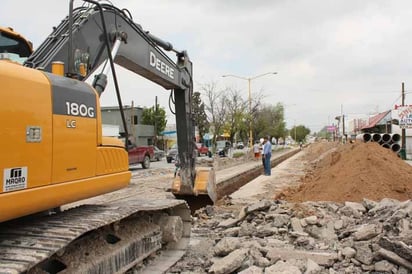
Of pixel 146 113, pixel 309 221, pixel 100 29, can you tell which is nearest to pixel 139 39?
pixel 100 29

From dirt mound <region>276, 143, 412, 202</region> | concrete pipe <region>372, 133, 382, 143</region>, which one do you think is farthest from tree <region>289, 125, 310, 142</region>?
dirt mound <region>276, 143, 412, 202</region>

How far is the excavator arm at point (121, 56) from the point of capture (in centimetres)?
477

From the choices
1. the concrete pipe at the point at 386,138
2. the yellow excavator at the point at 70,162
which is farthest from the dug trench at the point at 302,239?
the concrete pipe at the point at 386,138

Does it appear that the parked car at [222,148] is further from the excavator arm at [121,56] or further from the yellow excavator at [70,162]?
the yellow excavator at [70,162]

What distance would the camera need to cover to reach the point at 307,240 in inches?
287

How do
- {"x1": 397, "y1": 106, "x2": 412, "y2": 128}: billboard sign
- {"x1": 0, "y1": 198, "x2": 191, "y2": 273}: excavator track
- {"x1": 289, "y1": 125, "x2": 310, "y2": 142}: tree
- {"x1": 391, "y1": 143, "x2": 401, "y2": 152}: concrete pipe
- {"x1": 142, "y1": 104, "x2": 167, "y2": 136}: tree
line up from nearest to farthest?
1. {"x1": 0, "y1": 198, "x2": 191, "y2": 273}: excavator track
2. {"x1": 391, "y1": 143, "x2": 401, "y2": 152}: concrete pipe
3. {"x1": 397, "y1": 106, "x2": 412, "y2": 128}: billboard sign
4. {"x1": 142, "y1": 104, "x2": 167, "y2": 136}: tree
5. {"x1": 289, "y1": 125, "x2": 310, "y2": 142}: tree

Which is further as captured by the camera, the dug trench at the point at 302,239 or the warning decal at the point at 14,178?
the dug trench at the point at 302,239

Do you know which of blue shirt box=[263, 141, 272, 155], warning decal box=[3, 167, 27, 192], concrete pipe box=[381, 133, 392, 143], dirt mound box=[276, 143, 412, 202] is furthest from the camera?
concrete pipe box=[381, 133, 392, 143]

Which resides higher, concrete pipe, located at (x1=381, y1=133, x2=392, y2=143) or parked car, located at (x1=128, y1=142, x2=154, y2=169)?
concrete pipe, located at (x1=381, y1=133, x2=392, y2=143)

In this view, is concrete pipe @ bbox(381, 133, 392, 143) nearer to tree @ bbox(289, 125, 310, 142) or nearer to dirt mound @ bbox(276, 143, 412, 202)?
dirt mound @ bbox(276, 143, 412, 202)

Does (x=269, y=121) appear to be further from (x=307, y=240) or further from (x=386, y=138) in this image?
(x=307, y=240)

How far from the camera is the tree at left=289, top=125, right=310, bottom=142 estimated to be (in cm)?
14429

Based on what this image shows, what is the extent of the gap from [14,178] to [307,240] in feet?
16.8

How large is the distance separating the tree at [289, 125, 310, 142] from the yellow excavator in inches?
5435
